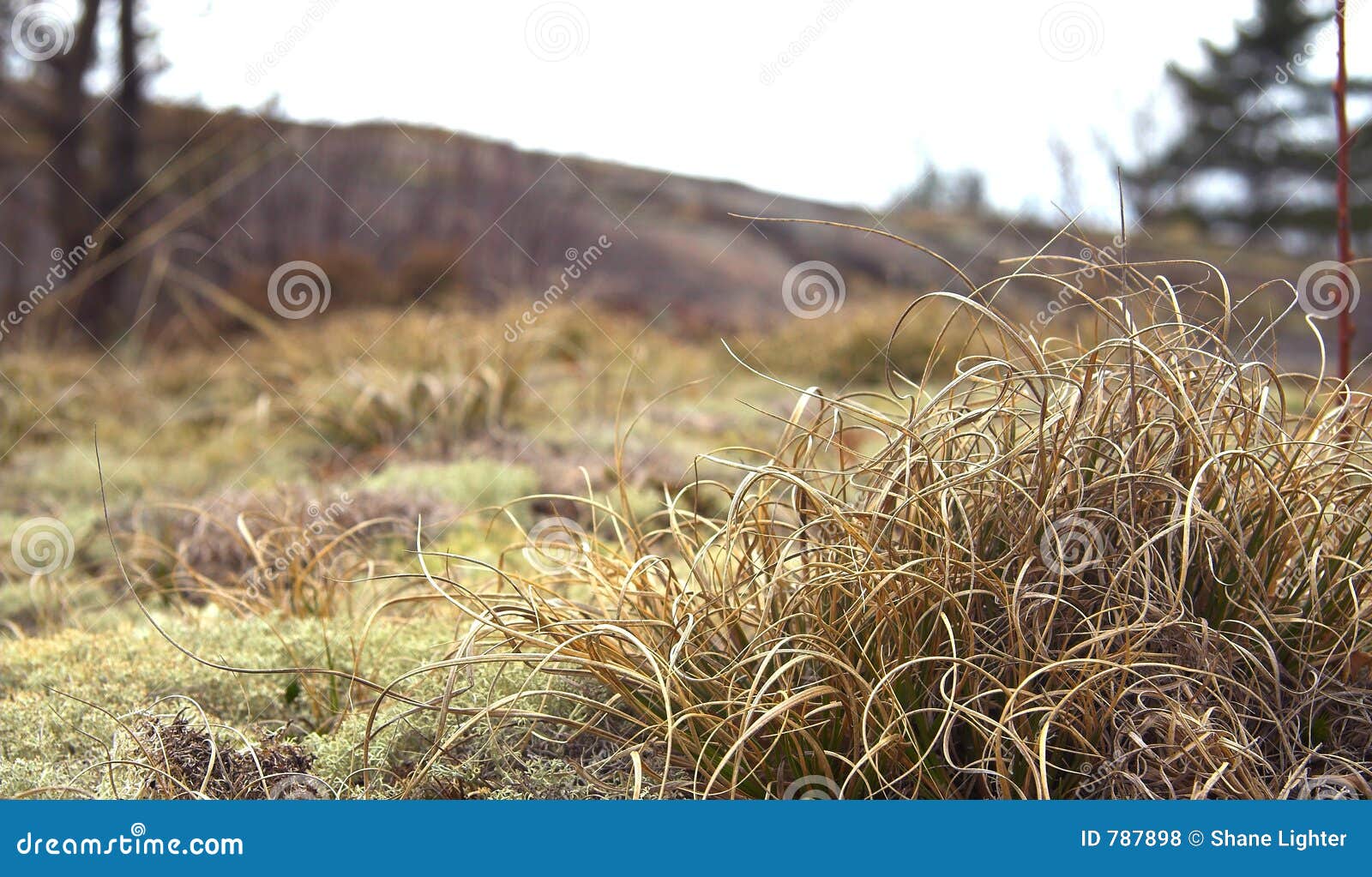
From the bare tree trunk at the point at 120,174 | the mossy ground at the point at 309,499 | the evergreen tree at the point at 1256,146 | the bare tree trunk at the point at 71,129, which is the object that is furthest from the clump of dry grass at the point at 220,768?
the evergreen tree at the point at 1256,146

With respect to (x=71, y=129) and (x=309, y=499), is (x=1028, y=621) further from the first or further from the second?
(x=71, y=129)

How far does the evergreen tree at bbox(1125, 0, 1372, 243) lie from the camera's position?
1939 centimetres

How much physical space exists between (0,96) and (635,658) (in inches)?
424


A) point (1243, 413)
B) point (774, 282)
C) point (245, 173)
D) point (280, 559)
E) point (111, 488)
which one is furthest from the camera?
point (774, 282)

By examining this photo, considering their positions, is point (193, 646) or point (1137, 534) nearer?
point (1137, 534)

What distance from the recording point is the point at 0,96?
31.9ft

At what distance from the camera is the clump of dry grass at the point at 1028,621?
4.98 feet

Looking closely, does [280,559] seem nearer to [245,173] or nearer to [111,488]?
[111,488]

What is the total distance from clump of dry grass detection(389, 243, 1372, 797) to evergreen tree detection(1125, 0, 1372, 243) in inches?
727

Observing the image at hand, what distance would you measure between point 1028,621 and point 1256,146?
76.4ft

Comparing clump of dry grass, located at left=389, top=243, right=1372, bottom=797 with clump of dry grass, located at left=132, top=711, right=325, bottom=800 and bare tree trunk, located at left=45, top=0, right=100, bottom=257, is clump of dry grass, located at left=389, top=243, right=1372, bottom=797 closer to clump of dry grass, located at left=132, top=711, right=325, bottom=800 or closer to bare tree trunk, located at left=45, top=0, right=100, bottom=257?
clump of dry grass, located at left=132, top=711, right=325, bottom=800

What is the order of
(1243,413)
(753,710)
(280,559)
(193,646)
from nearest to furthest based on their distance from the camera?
(753,710)
(1243,413)
(193,646)
(280,559)

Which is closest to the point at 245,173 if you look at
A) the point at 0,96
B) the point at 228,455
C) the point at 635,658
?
the point at 0,96

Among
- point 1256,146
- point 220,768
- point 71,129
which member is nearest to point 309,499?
point 220,768
